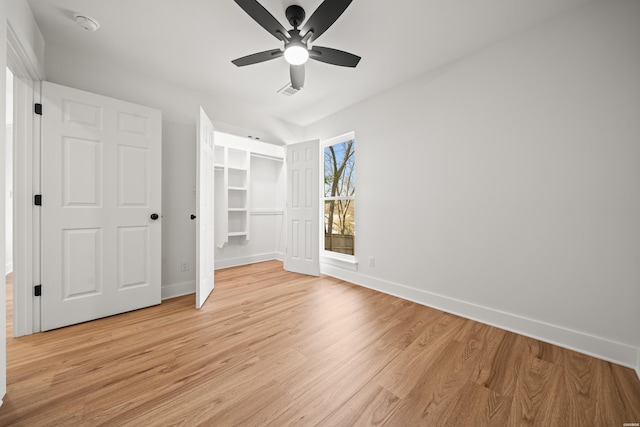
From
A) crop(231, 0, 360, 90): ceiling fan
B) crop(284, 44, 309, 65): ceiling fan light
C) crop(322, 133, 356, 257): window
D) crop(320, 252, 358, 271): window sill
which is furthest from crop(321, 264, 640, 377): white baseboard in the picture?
crop(284, 44, 309, 65): ceiling fan light

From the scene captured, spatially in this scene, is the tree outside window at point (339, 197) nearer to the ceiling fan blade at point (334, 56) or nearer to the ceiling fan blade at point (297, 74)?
the ceiling fan blade at point (297, 74)

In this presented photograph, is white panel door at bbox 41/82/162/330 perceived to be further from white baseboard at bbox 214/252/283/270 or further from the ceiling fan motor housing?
the ceiling fan motor housing

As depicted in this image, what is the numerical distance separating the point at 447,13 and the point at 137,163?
3.16 metres

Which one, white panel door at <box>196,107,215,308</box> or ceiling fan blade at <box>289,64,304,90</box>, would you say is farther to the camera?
white panel door at <box>196,107,215,308</box>

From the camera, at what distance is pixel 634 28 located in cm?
163

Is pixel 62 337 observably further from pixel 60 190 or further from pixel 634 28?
pixel 634 28

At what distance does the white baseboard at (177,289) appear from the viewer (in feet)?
9.13

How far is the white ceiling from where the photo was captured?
5.90 ft

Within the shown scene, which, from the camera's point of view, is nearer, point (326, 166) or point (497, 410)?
point (497, 410)

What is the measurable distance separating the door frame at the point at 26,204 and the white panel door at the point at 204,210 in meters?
1.22

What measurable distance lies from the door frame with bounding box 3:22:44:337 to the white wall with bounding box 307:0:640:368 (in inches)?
137

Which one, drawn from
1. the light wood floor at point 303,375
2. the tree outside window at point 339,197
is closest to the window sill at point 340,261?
the tree outside window at point 339,197

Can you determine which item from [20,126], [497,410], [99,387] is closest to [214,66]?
[20,126]

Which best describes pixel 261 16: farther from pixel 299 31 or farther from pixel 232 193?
pixel 232 193
